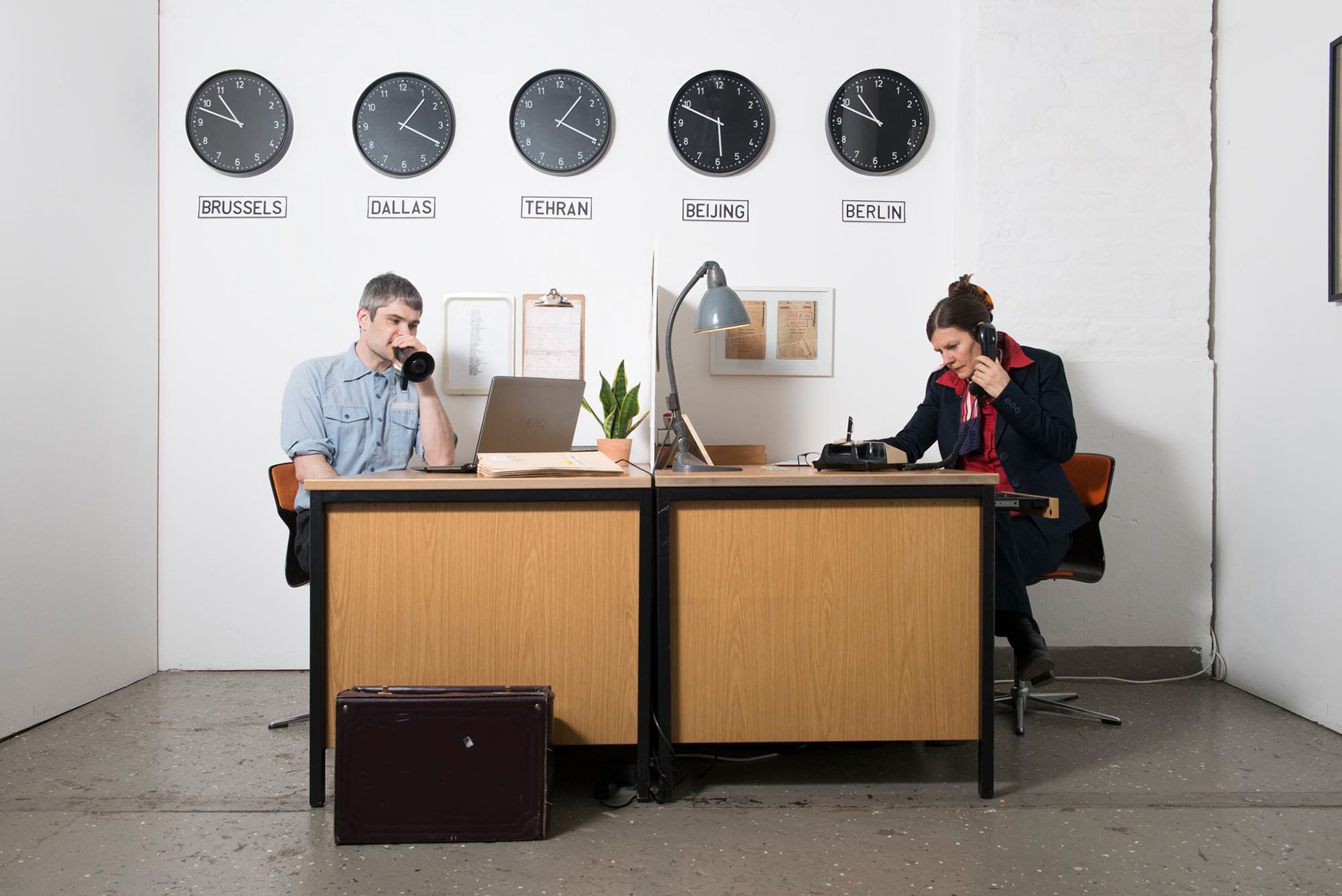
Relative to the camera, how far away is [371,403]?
3.02 m

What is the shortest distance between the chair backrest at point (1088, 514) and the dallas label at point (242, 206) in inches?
128

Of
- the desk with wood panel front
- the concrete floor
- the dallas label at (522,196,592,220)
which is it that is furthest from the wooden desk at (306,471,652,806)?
the dallas label at (522,196,592,220)

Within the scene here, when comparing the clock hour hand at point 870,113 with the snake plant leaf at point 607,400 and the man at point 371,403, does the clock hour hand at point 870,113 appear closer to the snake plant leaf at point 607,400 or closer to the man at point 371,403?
the snake plant leaf at point 607,400

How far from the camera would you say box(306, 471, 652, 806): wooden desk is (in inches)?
84.0

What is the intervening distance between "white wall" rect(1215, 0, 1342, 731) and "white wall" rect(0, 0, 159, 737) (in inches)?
169

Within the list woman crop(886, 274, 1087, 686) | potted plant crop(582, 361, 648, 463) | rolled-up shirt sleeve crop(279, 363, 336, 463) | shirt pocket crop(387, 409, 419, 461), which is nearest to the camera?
woman crop(886, 274, 1087, 686)

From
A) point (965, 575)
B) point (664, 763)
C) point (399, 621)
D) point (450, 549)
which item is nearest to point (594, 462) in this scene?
point (450, 549)

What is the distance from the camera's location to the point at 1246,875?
1.80 m

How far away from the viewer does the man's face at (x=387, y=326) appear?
9.77 ft

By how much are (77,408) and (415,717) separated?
2041mm

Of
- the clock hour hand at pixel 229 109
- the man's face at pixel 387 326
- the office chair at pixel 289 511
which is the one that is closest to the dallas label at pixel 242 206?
the clock hour hand at pixel 229 109

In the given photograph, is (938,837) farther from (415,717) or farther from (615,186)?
(615,186)

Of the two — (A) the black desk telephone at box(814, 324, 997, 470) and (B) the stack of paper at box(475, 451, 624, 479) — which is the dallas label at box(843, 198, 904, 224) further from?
(B) the stack of paper at box(475, 451, 624, 479)

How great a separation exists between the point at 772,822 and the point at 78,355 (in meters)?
2.84
